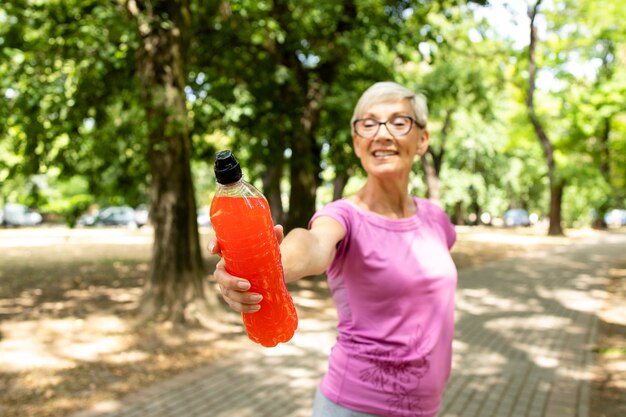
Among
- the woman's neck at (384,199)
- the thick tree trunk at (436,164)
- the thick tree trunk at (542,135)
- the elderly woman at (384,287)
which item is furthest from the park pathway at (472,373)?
the thick tree trunk at (436,164)

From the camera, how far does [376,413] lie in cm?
200

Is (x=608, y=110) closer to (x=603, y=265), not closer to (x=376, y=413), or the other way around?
(x=603, y=265)

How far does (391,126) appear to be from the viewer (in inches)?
85.0

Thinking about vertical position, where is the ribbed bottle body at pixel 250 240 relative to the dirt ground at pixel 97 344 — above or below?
above

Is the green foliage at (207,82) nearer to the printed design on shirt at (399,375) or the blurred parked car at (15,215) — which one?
the printed design on shirt at (399,375)

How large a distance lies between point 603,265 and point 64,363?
1567cm

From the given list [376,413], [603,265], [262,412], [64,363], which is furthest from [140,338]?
[603,265]

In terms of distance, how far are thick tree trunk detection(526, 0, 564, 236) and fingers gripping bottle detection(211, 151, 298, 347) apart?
18442mm

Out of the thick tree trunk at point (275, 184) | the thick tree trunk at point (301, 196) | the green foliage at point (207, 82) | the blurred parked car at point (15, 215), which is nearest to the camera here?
the green foliage at point (207, 82)

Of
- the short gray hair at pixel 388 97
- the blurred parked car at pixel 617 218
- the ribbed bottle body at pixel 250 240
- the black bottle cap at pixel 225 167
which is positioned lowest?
the blurred parked car at pixel 617 218

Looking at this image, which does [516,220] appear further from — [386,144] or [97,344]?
[386,144]

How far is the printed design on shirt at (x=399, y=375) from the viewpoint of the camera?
6.59ft

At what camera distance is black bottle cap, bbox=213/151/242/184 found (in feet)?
4.07

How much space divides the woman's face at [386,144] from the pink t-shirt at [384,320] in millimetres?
190
